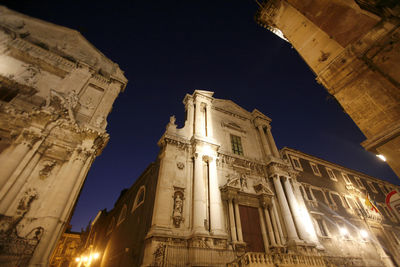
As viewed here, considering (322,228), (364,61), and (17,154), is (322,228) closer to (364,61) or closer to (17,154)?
(364,61)

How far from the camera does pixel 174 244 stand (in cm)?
945

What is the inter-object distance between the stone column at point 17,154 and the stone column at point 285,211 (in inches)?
661

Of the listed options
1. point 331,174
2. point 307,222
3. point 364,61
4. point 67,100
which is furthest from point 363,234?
point 67,100

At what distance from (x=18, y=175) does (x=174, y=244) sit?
8478 millimetres

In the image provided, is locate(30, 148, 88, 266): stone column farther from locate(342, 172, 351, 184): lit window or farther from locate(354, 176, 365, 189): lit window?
locate(354, 176, 365, 189): lit window

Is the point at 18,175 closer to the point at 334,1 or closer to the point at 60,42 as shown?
the point at 60,42

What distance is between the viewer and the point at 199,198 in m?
11.4

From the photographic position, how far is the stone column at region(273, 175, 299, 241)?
12.9 m

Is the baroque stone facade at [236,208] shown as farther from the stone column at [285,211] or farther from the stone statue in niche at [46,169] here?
the stone statue in niche at [46,169]

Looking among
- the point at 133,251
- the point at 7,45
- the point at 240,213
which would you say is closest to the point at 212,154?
the point at 240,213

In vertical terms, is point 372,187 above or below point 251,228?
above

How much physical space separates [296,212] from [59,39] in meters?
24.5

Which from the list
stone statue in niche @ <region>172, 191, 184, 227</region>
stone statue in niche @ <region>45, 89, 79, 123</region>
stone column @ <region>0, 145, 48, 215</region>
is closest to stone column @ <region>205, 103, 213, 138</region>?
stone statue in niche @ <region>172, 191, 184, 227</region>

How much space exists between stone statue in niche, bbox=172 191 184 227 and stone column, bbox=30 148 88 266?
5.61 m
